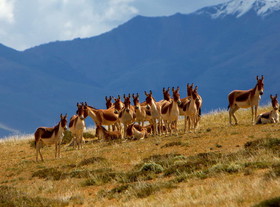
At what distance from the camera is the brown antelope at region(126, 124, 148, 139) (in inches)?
1152

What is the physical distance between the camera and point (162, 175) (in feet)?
54.1

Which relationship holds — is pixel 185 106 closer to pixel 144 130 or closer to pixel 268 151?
pixel 144 130

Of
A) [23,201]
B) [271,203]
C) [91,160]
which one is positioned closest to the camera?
[271,203]

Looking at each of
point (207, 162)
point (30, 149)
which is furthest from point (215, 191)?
point (30, 149)

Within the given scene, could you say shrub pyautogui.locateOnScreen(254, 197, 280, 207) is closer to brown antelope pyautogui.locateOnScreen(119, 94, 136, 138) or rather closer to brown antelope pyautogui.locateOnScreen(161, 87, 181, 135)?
brown antelope pyautogui.locateOnScreen(161, 87, 181, 135)

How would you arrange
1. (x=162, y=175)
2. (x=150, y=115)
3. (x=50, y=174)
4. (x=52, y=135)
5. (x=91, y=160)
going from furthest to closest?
(x=150, y=115) → (x=52, y=135) → (x=91, y=160) → (x=50, y=174) → (x=162, y=175)

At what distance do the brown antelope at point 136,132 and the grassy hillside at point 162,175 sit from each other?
11.9 feet

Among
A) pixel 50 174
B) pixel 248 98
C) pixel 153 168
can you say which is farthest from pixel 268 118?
pixel 50 174

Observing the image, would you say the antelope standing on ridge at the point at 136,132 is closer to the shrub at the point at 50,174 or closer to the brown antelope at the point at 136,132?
the brown antelope at the point at 136,132

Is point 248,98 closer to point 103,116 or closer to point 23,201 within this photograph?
point 103,116

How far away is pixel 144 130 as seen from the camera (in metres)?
30.0

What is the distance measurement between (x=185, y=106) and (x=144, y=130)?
2.83m

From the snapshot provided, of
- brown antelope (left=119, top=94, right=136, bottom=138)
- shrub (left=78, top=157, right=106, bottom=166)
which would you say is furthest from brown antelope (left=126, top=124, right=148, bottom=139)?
shrub (left=78, top=157, right=106, bottom=166)

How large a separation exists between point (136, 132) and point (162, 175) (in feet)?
42.0
